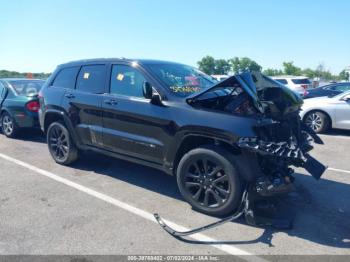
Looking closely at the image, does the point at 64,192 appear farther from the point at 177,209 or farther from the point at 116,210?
the point at 177,209

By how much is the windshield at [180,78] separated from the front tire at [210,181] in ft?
3.01

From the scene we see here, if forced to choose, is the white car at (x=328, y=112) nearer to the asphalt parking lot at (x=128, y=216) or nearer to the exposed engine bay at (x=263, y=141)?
the asphalt parking lot at (x=128, y=216)

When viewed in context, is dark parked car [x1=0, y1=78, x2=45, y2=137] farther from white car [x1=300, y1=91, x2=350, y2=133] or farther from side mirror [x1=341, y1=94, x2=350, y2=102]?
side mirror [x1=341, y1=94, x2=350, y2=102]

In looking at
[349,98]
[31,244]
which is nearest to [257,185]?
[31,244]

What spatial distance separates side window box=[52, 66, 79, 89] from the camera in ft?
18.9

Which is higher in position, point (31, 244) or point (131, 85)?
point (131, 85)

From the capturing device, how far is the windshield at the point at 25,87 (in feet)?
28.5

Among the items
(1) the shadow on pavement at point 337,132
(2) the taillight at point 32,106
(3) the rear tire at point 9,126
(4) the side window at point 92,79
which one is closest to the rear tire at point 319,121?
(1) the shadow on pavement at point 337,132

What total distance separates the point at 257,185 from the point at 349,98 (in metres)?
6.61

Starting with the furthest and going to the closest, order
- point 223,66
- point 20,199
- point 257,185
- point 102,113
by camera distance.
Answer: point 223,66 → point 102,113 → point 20,199 → point 257,185

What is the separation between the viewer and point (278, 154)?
140 inches

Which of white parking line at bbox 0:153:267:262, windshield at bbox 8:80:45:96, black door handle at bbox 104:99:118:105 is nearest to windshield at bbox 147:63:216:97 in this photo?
black door handle at bbox 104:99:118:105

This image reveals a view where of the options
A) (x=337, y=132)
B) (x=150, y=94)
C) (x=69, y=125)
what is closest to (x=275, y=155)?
(x=150, y=94)

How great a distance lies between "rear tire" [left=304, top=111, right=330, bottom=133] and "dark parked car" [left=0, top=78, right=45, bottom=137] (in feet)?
23.8
